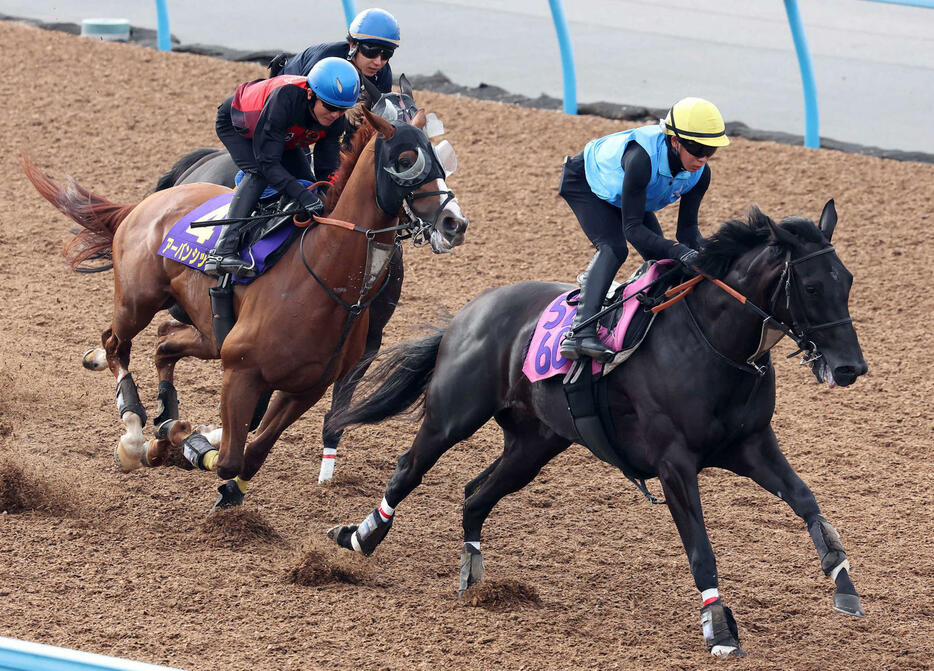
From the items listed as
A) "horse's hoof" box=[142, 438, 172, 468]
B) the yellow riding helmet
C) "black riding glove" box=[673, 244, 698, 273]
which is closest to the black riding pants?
"black riding glove" box=[673, 244, 698, 273]

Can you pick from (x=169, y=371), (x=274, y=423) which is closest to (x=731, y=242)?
(x=274, y=423)

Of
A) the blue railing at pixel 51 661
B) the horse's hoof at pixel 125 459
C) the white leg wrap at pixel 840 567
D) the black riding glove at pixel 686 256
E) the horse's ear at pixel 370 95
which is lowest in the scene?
the horse's hoof at pixel 125 459

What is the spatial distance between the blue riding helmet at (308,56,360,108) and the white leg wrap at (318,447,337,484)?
192 cm

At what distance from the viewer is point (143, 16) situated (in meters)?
15.6

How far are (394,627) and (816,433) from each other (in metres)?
3.28

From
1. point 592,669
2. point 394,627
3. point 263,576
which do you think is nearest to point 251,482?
point 263,576

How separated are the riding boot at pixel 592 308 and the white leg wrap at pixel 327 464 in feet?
6.13

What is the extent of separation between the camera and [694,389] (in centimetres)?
481

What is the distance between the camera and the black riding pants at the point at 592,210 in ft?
17.3

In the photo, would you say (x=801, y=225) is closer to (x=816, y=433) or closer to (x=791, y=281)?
(x=791, y=281)

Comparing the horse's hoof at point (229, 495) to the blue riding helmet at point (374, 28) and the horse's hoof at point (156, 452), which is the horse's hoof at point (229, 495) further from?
the blue riding helmet at point (374, 28)

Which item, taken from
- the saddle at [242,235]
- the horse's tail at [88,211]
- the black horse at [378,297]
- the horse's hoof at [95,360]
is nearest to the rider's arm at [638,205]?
the black horse at [378,297]

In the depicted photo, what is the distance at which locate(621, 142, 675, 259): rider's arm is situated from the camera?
4906mm

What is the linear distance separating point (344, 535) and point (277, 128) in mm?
1858
